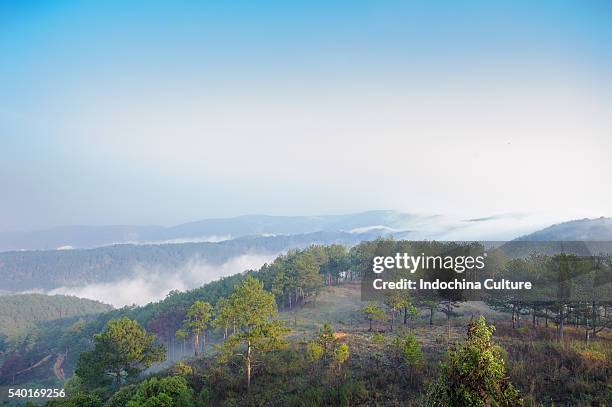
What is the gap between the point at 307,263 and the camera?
7219 centimetres

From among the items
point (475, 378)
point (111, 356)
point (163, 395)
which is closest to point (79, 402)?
point (163, 395)

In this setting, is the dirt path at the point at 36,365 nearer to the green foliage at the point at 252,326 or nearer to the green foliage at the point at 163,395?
the green foliage at the point at 252,326

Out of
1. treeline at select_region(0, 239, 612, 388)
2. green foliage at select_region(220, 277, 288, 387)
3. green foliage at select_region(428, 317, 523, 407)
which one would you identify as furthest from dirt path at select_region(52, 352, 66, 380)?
green foliage at select_region(428, 317, 523, 407)

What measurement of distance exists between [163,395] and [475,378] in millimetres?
21582

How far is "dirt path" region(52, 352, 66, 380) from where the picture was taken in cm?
9344

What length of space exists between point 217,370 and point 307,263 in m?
40.3

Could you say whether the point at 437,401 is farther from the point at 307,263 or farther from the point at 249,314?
the point at 307,263

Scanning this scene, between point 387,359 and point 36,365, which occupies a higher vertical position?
point 387,359

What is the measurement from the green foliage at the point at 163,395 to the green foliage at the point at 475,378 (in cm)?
2051

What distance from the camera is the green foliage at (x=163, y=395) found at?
23.0 m

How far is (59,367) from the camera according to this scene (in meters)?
98.6

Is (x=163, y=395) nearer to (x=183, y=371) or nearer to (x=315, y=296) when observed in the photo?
(x=183, y=371)

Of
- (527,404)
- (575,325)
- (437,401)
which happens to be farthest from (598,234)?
(437,401)

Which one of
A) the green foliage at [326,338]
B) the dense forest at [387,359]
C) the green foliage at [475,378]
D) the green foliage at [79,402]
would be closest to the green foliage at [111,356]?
the dense forest at [387,359]
